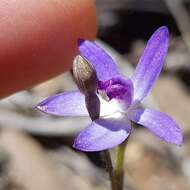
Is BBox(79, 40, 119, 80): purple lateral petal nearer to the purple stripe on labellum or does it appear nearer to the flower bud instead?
the purple stripe on labellum

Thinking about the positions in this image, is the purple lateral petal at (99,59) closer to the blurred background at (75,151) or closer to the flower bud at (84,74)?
the flower bud at (84,74)

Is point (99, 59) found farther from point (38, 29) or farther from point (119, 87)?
point (38, 29)

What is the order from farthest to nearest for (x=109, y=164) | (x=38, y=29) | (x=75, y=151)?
1. (x=75, y=151)
2. (x=38, y=29)
3. (x=109, y=164)

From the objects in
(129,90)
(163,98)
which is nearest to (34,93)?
(163,98)

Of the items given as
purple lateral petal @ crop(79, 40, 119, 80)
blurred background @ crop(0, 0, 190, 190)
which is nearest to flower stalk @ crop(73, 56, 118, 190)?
purple lateral petal @ crop(79, 40, 119, 80)

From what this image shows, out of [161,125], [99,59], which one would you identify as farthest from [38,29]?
[161,125]

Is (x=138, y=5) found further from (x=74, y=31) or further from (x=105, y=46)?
(x=74, y=31)
